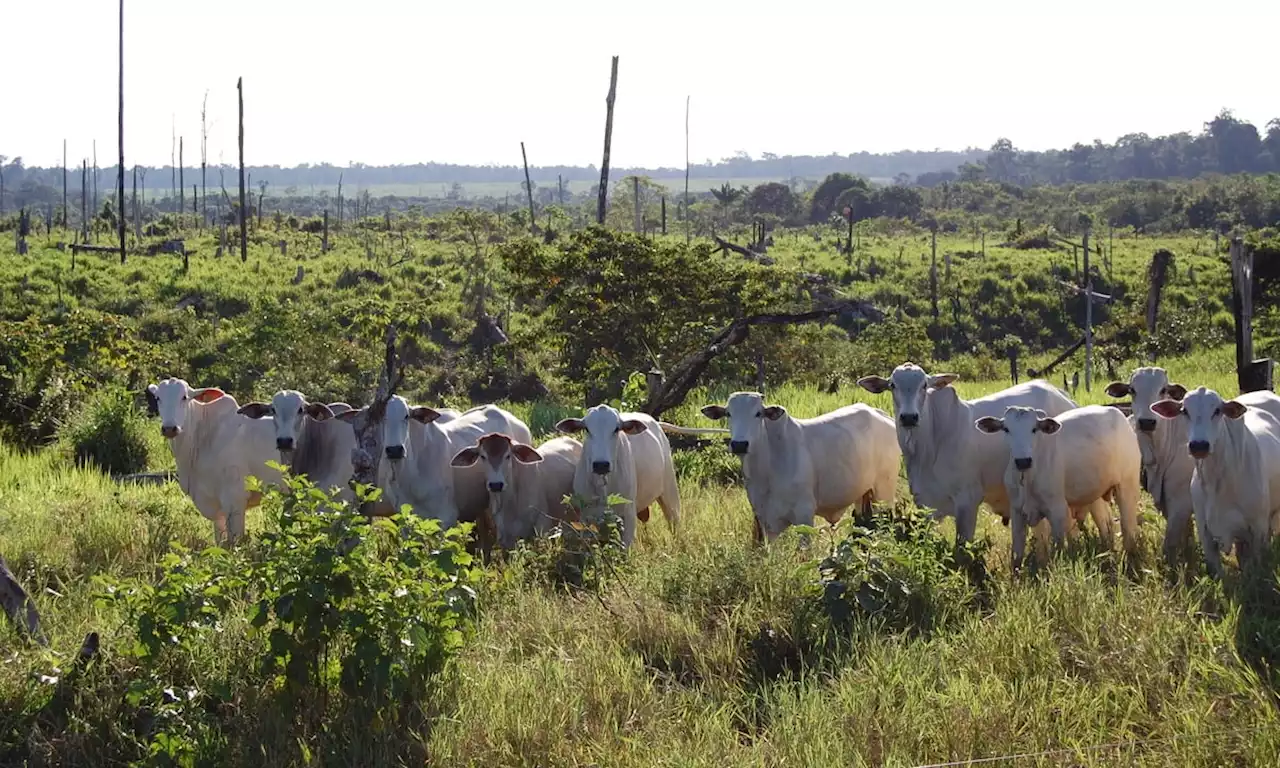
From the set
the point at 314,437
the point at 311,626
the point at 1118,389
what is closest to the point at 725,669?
the point at 311,626

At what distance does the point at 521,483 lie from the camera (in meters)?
9.12

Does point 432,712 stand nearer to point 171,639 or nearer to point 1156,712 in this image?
point 171,639

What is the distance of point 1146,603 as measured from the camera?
647cm

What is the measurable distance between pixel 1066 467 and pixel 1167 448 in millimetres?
637

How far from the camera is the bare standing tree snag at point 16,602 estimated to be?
6609 mm

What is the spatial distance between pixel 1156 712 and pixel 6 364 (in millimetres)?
15067

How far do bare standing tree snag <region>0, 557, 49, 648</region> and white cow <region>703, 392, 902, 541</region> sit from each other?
14.2 feet

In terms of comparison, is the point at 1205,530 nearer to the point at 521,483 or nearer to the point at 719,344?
the point at 521,483

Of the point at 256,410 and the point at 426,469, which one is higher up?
the point at 256,410

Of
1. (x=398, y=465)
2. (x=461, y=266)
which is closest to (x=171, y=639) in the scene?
(x=398, y=465)

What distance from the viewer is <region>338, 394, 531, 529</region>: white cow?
866cm

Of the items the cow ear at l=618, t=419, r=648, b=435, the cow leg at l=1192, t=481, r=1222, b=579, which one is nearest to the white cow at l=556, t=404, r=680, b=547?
the cow ear at l=618, t=419, r=648, b=435

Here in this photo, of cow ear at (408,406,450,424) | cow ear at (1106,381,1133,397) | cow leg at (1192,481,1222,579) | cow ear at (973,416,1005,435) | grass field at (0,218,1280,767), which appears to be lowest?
grass field at (0,218,1280,767)

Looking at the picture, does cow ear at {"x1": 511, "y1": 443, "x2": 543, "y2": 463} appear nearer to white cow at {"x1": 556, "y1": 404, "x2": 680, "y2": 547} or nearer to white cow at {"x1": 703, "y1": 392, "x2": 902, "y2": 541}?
white cow at {"x1": 556, "y1": 404, "x2": 680, "y2": 547}
